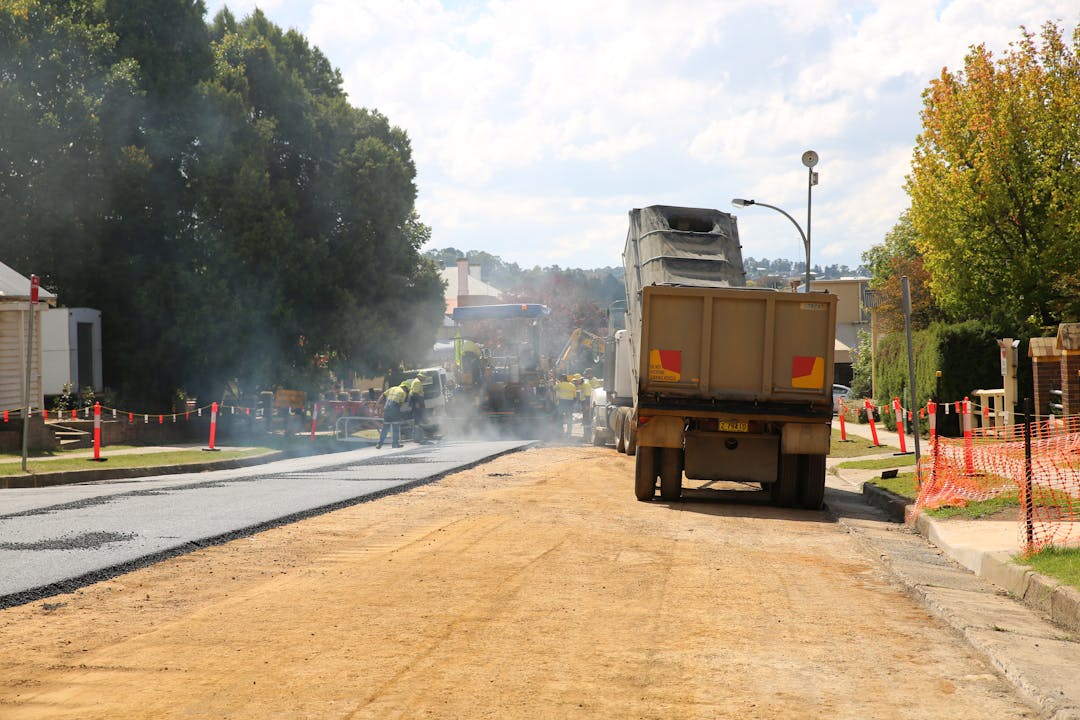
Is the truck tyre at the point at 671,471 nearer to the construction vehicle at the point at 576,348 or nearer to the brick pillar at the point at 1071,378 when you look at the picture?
the brick pillar at the point at 1071,378

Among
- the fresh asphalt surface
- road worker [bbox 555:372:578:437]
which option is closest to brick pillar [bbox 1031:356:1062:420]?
the fresh asphalt surface

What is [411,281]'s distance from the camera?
42.2m

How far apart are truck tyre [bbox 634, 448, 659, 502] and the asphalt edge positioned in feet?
11.1

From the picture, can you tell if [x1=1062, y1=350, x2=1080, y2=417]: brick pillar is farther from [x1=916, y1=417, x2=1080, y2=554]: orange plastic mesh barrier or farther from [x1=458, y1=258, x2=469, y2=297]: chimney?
[x1=458, y1=258, x2=469, y2=297]: chimney

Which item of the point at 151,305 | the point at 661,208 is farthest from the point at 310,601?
the point at 151,305

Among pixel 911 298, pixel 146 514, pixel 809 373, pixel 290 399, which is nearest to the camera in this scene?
pixel 146 514

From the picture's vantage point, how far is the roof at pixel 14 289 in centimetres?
2586

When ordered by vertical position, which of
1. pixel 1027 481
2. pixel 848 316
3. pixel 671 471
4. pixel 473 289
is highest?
pixel 473 289

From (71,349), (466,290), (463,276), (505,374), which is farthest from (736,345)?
(463,276)

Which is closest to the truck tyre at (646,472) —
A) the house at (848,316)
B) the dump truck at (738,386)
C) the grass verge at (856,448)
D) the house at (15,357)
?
the dump truck at (738,386)

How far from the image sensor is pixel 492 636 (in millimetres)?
6645

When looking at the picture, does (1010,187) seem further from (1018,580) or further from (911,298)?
(1018,580)

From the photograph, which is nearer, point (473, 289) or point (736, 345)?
point (736, 345)

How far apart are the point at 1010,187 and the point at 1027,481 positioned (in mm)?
21245
